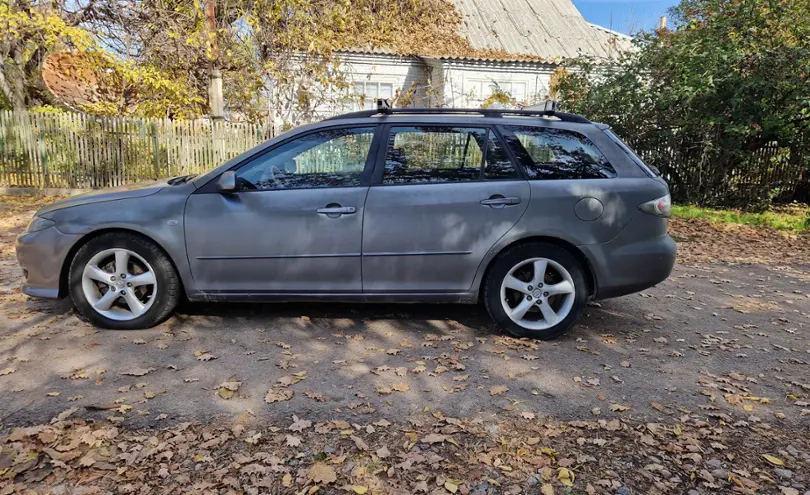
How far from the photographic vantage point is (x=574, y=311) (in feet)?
14.0

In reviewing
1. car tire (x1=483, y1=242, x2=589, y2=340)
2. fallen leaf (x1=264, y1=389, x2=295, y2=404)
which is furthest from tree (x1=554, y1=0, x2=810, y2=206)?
fallen leaf (x1=264, y1=389, x2=295, y2=404)

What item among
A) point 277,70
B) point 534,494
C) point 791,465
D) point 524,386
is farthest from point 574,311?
point 277,70

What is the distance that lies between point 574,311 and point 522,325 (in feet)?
1.32

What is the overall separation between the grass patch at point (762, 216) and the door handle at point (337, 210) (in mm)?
9023

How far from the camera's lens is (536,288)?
14.0 feet

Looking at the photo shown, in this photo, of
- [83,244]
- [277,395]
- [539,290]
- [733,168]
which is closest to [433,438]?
[277,395]

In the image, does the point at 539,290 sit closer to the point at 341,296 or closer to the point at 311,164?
the point at 341,296

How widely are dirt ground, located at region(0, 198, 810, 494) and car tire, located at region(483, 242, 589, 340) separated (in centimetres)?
18

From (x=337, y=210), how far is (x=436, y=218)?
29.0 inches

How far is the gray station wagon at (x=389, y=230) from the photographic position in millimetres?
4223

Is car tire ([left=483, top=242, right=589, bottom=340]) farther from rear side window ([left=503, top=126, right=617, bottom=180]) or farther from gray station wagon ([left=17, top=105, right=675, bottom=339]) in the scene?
rear side window ([left=503, top=126, right=617, bottom=180])

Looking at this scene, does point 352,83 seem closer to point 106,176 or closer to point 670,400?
point 106,176

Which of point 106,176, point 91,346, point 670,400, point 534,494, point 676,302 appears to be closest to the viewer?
point 534,494

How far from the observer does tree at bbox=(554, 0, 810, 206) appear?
34.9ft
